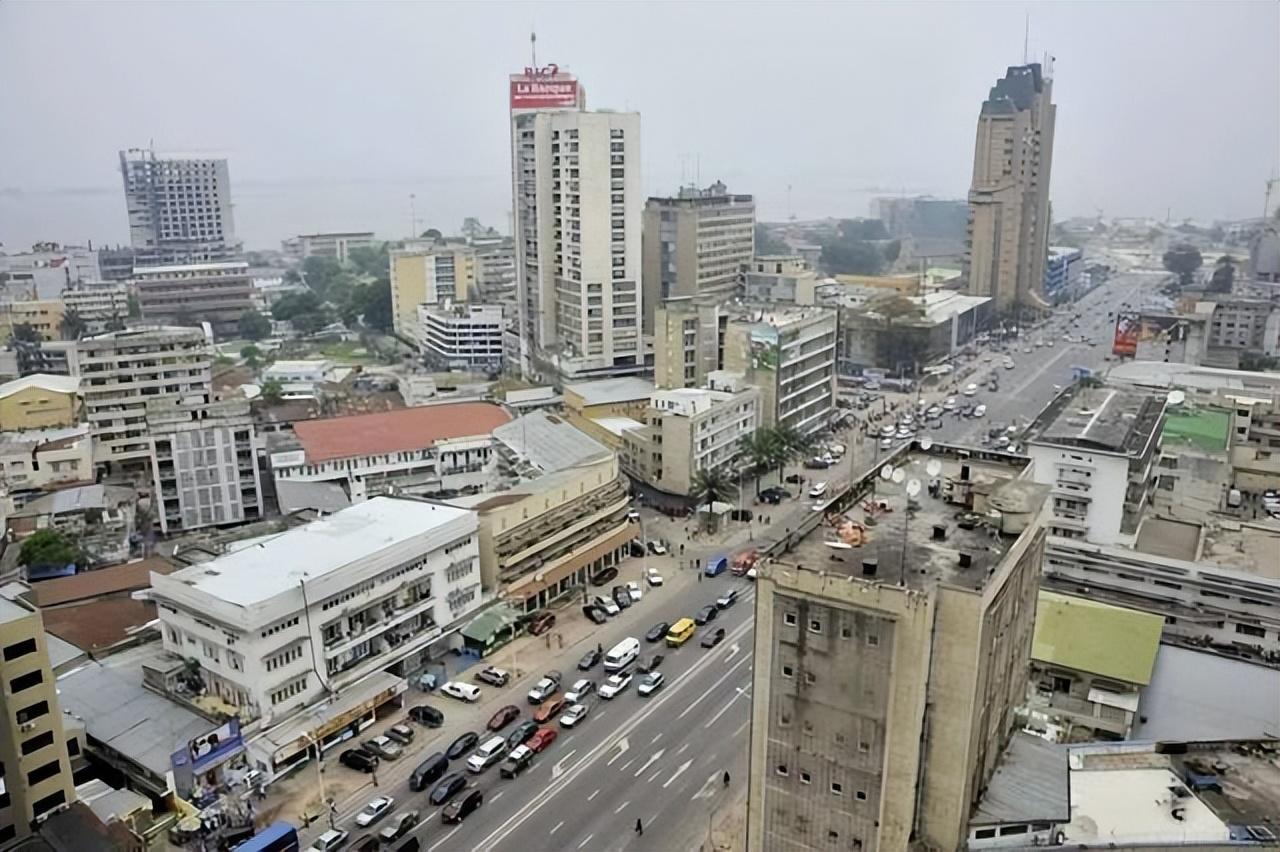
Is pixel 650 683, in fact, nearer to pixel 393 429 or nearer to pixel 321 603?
pixel 321 603

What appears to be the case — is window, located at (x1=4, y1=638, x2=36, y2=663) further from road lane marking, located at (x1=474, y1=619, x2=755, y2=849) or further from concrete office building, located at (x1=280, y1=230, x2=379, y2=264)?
concrete office building, located at (x1=280, y1=230, x2=379, y2=264)

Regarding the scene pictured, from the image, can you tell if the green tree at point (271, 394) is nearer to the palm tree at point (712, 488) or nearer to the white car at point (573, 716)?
the palm tree at point (712, 488)

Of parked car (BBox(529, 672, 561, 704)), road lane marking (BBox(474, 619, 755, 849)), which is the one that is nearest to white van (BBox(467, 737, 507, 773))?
road lane marking (BBox(474, 619, 755, 849))

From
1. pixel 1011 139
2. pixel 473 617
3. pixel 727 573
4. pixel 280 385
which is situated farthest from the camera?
pixel 1011 139

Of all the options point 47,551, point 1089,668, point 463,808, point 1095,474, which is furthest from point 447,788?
point 1095,474

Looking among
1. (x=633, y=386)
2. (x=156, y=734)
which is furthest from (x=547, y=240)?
(x=156, y=734)

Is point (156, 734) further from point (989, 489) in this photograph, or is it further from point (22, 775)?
point (989, 489)
